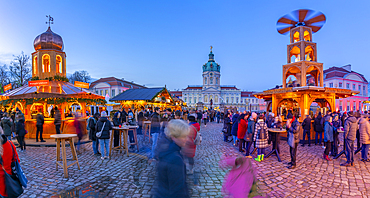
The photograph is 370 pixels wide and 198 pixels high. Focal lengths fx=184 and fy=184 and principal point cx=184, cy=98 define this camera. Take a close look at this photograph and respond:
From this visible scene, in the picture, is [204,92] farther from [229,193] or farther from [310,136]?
[229,193]

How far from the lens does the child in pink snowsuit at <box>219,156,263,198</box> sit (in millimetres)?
1941

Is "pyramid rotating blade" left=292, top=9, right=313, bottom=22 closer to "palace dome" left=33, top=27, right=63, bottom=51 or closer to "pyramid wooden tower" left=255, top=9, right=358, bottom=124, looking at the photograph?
"pyramid wooden tower" left=255, top=9, right=358, bottom=124

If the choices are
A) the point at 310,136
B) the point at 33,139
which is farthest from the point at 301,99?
the point at 33,139

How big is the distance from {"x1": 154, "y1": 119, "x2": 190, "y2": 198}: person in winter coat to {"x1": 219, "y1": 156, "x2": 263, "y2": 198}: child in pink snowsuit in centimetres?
53

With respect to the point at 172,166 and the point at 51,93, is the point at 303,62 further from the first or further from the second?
the point at 51,93

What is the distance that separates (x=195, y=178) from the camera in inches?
185

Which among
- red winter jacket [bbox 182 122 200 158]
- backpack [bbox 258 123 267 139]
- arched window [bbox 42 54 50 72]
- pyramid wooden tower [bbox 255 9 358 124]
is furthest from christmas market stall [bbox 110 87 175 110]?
backpack [bbox 258 123 267 139]

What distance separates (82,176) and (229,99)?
292 ft

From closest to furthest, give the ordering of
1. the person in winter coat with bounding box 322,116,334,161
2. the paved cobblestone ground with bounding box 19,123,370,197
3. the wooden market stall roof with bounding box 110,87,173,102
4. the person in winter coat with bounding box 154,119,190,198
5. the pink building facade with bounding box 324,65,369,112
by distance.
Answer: the person in winter coat with bounding box 154,119,190,198 < the paved cobblestone ground with bounding box 19,123,370,197 < the person in winter coat with bounding box 322,116,334,161 < the wooden market stall roof with bounding box 110,87,173,102 < the pink building facade with bounding box 324,65,369,112

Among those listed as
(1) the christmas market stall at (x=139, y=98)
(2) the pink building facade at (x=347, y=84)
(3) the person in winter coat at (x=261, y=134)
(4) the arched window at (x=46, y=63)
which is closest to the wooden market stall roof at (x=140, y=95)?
(1) the christmas market stall at (x=139, y=98)

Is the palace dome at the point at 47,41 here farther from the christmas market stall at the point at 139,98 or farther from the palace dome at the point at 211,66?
the palace dome at the point at 211,66

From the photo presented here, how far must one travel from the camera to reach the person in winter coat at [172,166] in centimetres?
175

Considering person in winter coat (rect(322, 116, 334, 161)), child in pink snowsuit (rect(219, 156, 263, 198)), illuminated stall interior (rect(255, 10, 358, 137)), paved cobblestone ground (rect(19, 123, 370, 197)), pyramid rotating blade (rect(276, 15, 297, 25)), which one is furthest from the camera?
pyramid rotating blade (rect(276, 15, 297, 25))

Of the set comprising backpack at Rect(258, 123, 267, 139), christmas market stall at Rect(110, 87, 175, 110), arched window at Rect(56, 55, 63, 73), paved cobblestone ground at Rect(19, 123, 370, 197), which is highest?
arched window at Rect(56, 55, 63, 73)
